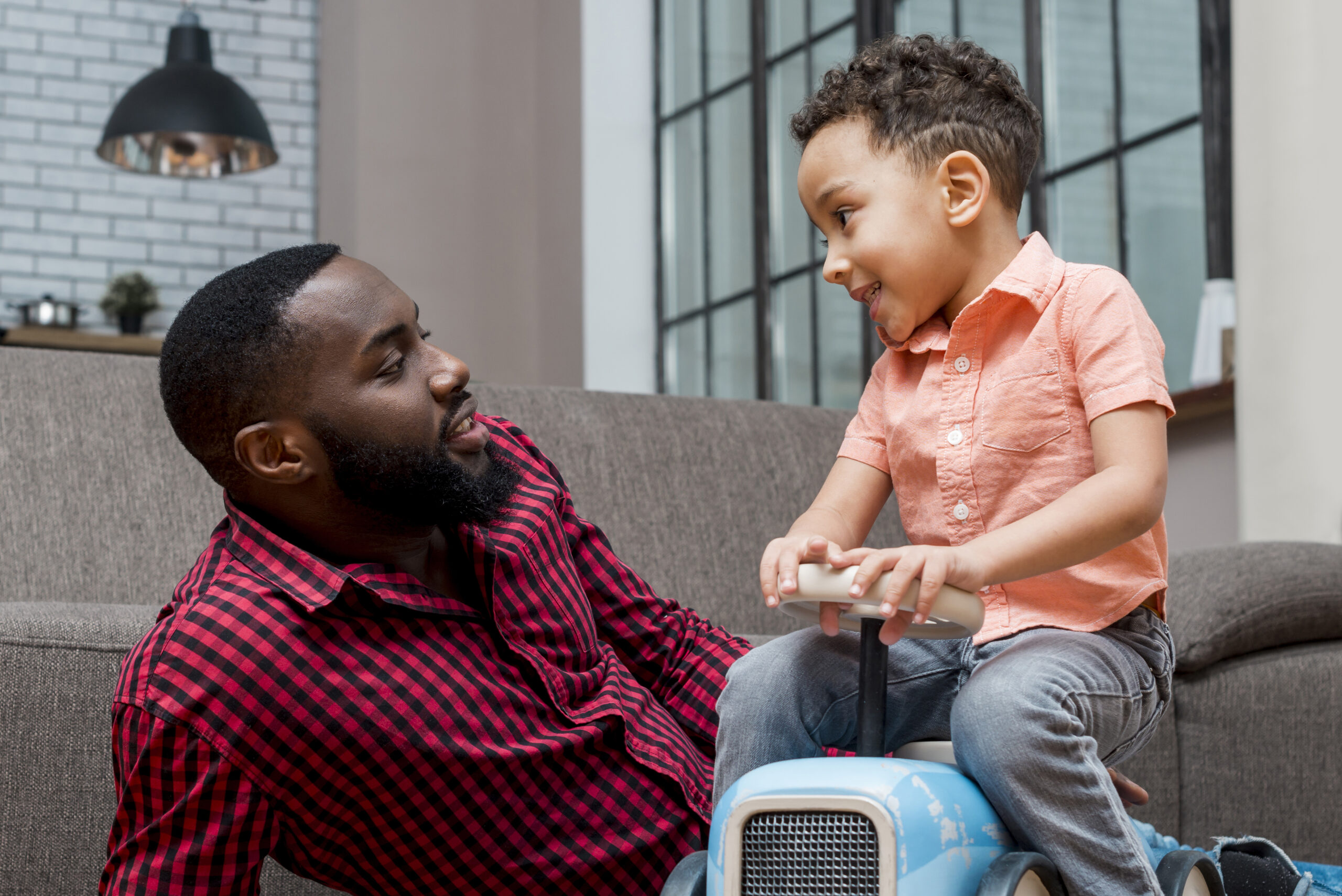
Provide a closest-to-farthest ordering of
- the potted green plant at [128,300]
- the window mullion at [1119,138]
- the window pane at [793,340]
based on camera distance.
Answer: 1. the window mullion at [1119,138]
2. the window pane at [793,340]
3. the potted green plant at [128,300]

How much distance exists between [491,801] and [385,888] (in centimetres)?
12

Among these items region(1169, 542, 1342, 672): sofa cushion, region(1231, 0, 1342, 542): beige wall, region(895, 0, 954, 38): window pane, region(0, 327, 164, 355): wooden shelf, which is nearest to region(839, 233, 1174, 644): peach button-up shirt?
region(1169, 542, 1342, 672): sofa cushion

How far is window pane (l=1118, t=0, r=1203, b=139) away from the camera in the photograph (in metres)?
3.21

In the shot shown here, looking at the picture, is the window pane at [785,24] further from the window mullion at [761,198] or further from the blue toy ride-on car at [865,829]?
the blue toy ride-on car at [865,829]

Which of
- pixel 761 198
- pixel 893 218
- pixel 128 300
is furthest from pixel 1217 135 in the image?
pixel 128 300

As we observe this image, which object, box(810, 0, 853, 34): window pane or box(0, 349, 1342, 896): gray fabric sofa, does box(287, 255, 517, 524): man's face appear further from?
box(810, 0, 853, 34): window pane

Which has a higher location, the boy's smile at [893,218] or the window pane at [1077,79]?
the window pane at [1077,79]

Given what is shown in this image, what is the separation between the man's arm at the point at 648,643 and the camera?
58.9 inches

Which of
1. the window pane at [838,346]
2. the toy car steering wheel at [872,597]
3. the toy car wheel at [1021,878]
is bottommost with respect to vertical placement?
the toy car wheel at [1021,878]

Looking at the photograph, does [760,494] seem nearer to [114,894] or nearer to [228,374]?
[228,374]

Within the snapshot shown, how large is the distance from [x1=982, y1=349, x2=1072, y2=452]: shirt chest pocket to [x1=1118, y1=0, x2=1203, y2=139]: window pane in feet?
7.57

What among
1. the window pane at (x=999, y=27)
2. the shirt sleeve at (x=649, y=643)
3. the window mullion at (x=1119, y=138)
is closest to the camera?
the shirt sleeve at (x=649, y=643)

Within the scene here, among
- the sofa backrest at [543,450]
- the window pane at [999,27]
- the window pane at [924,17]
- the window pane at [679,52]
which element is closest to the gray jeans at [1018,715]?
the sofa backrest at [543,450]

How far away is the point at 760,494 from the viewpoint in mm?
2270
